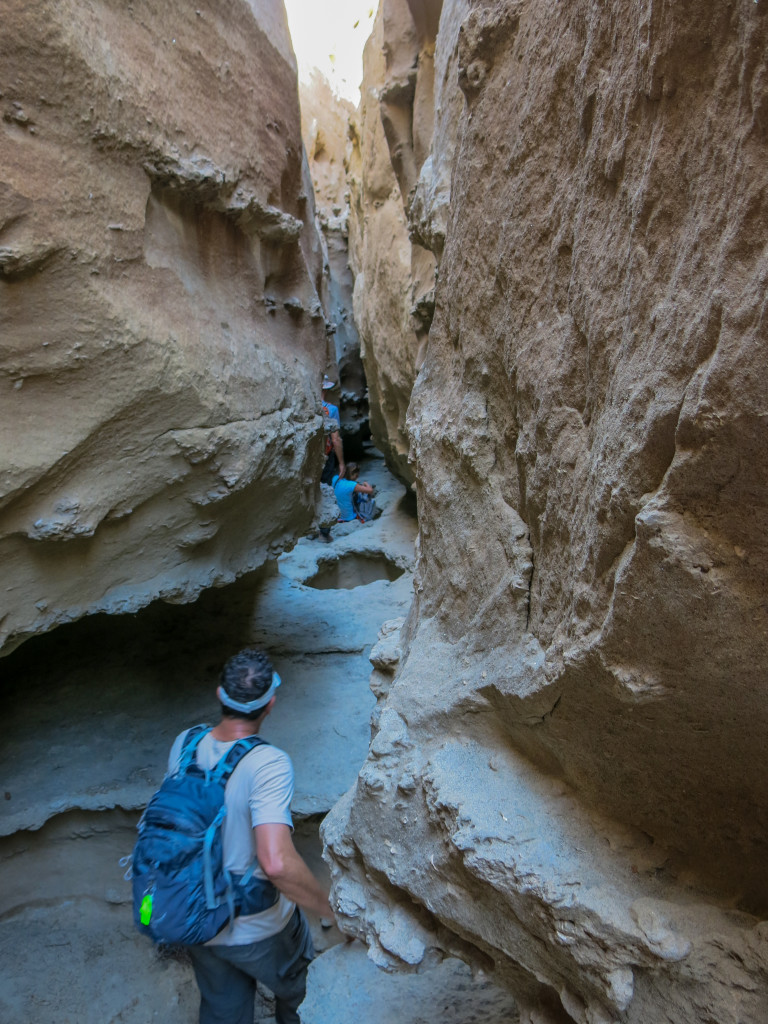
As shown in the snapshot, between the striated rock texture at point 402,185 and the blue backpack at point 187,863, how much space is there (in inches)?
57.8

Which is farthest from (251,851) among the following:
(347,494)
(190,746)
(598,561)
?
(347,494)

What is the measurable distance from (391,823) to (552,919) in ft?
1.37

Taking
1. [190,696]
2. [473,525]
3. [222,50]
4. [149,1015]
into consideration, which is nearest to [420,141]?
[222,50]

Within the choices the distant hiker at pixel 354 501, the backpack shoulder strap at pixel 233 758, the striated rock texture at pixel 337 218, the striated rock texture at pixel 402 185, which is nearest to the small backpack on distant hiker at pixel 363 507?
the distant hiker at pixel 354 501

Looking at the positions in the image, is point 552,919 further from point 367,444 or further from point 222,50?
point 367,444

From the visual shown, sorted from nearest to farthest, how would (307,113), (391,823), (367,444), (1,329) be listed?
(391,823), (1,329), (307,113), (367,444)

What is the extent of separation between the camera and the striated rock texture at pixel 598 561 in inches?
29.0

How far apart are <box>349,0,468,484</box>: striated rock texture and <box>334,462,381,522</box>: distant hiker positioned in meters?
0.60

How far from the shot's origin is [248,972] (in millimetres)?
1917

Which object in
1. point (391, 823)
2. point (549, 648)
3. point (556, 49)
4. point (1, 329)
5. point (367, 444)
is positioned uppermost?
point (556, 49)

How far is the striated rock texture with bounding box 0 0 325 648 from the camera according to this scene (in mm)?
2078

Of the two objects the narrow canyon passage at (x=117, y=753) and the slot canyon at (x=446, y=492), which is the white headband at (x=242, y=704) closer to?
the slot canyon at (x=446, y=492)

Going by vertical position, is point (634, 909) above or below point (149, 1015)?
above

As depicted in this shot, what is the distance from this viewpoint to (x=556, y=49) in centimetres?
128
